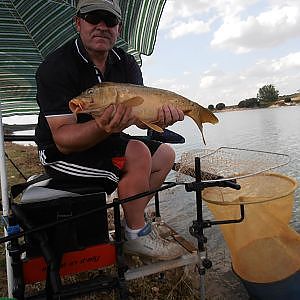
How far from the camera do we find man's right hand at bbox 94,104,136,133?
7.34 ft

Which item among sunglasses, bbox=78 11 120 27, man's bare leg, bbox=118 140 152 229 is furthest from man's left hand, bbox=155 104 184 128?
sunglasses, bbox=78 11 120 27

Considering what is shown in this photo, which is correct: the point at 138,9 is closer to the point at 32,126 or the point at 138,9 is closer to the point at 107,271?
the point at 32,126

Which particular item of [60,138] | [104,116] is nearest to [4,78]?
[60,138]

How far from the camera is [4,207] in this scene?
2.78m

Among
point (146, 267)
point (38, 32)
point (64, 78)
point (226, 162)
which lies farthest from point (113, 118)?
point (226, 162)

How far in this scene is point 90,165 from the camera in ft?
8.51

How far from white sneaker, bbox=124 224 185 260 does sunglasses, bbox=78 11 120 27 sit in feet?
4.98

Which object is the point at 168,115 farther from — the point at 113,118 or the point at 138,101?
the point at 113,118

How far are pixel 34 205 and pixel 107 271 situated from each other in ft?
5.58

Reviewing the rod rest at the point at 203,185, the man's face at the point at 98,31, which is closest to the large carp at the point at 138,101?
the rod rest at the point at 203,185

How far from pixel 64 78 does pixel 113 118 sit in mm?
609

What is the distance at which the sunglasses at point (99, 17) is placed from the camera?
104 inches

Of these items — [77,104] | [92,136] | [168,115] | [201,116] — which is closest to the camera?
[77,104]

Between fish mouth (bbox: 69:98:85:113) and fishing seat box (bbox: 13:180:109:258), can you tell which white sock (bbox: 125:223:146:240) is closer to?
fishing seat box (bbox: 13:180:109:258)
